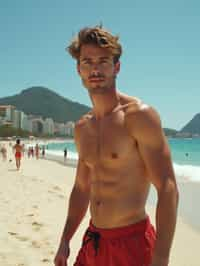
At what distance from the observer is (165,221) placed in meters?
1.46

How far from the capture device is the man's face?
1.66 metres

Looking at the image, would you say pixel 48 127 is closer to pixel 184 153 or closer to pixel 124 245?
pixel 184 153

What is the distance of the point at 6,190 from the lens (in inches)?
372

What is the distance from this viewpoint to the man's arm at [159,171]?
4.77 ft

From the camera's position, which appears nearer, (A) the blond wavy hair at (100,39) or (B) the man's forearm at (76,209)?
(A) the blond wavy hair at (100,39)

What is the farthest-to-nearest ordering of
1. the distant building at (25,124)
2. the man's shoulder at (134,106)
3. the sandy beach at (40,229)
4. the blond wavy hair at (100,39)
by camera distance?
the distant building at (25,124) < the sandy beach at (40,229) < the blond wavy hair at (100,39) < the man's shoulder at (134,106)

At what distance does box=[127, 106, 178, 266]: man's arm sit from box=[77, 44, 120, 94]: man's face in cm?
23

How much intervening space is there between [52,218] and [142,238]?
5.29 metres

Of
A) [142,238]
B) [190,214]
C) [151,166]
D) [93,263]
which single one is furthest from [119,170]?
[190,214]

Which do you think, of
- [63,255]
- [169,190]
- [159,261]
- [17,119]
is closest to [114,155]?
[169,190]

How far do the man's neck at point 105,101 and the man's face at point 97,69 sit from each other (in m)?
0.03

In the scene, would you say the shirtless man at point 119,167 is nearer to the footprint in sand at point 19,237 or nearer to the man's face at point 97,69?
the man's face at point 97,69

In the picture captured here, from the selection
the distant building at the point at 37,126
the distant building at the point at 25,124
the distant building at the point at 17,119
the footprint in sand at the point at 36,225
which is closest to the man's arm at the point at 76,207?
the footprint in sand at the point at 36,225

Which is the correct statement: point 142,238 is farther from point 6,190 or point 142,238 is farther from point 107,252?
point 6,190
